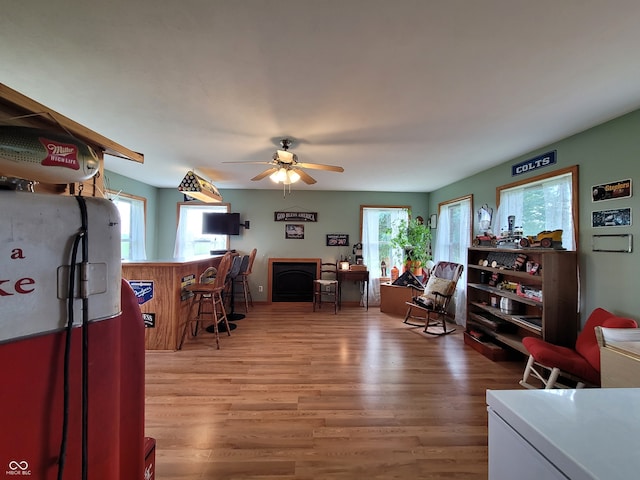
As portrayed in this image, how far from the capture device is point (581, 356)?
2.13m

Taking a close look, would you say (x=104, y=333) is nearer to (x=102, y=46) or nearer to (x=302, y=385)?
(x=102, y=46)

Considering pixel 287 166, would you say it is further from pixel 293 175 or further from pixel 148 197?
pixel 148 197

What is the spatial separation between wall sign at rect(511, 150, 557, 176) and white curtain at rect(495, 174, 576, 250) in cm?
17

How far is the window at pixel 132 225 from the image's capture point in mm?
4453

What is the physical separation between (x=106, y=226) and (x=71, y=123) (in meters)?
0.64

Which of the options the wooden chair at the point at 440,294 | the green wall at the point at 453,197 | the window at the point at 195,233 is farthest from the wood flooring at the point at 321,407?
the window at the point at 195,233

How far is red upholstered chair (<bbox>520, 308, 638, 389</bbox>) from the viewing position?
1979 millimetres

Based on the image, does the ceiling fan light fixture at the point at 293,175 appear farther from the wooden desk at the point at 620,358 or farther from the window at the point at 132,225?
the window at the point at 132,225

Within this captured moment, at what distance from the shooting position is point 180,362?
8.96ft

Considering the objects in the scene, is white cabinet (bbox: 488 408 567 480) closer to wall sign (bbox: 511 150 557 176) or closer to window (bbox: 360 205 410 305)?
wall sign (bbox: 511 150 557 176)

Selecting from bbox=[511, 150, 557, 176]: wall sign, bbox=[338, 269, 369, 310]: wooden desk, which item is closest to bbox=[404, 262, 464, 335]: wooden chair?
bbox=[338, 269, 369, 310]: wooden desk

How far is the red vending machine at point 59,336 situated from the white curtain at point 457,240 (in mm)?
4275

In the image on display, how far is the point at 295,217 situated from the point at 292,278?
1.31 m

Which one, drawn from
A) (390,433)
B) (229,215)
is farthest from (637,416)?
(229,215)
